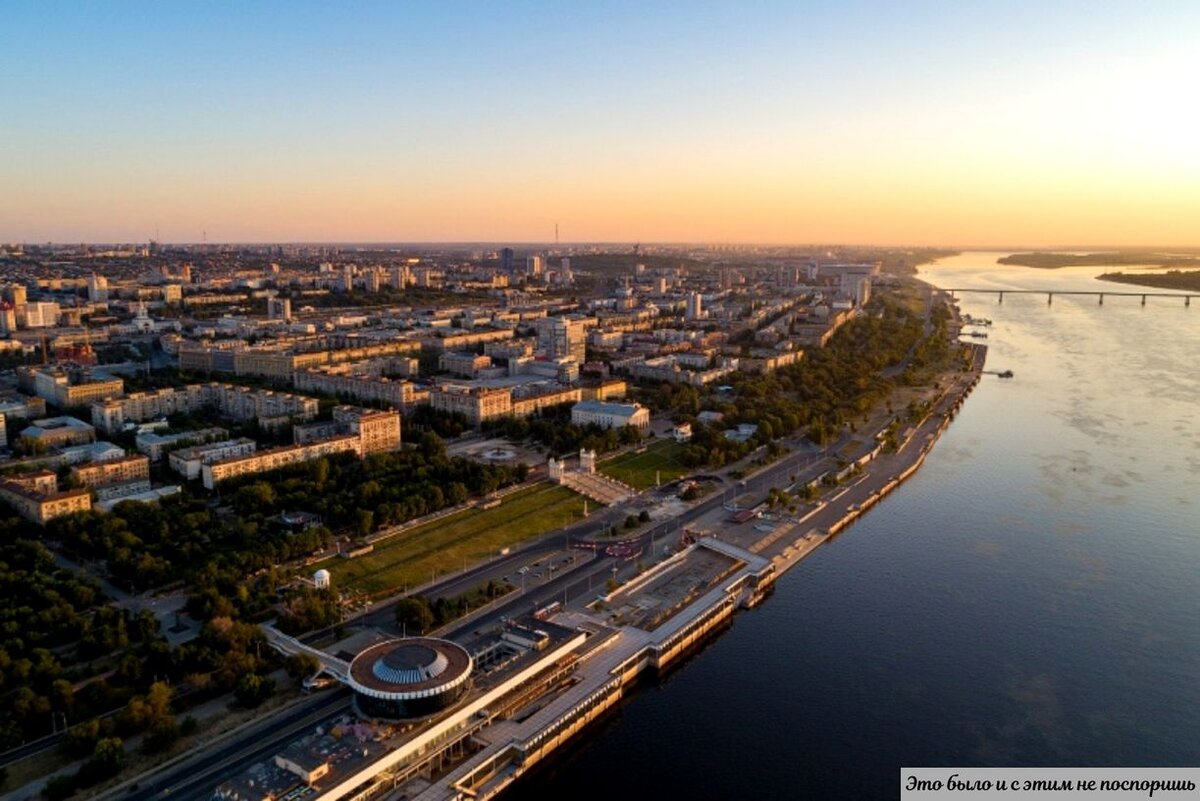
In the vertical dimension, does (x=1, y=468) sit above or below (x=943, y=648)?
above

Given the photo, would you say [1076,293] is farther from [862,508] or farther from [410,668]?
[410,668]

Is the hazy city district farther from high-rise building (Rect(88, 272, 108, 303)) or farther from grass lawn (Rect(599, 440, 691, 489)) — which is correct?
high-rise building (Rect(88, 272, 108, 303))

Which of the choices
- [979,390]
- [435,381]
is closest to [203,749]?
[435,381]

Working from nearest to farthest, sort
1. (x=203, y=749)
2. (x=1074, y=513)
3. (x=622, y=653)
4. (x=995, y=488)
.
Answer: (x=203, y=749) < (x=622, y=653) < (x=1074, y=513) < (x=995, y=488)

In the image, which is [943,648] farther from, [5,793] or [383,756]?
[5,793]

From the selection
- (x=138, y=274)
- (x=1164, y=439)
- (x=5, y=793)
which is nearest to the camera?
(x=5, y=793)

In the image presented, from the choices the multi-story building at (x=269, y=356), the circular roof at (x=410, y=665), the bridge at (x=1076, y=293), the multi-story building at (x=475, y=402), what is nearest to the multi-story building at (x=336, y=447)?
the multi-story building at (x=475, y=402)

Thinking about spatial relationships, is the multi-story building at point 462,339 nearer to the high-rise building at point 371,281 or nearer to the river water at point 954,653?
the high-rise building at point 371,281

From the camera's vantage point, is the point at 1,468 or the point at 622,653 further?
the point at 1,468

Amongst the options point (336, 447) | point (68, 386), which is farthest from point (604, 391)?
point (68, 386)
